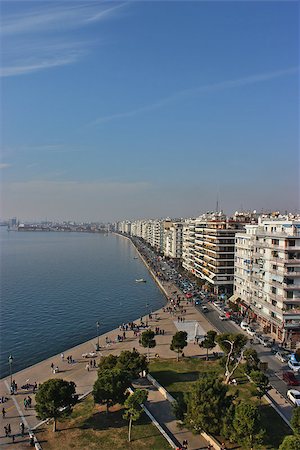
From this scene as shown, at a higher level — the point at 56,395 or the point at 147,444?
the point at 56,395

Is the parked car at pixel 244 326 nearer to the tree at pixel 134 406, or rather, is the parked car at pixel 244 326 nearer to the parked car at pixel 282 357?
the parked car at pixel 282 357

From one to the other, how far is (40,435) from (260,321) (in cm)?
3067

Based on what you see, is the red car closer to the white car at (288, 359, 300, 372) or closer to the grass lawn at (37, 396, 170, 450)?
the white car at (288, 359, 300, 372)

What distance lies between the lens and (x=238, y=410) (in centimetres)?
2059

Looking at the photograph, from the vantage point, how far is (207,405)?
2172 centimetres

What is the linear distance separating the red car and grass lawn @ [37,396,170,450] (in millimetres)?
12180

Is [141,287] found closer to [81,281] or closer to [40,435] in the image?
[81,281]

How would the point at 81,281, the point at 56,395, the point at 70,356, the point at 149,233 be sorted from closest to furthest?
1. the point at 56,395
2. the point at 70,356
3. the point at 81,281
4. the point at 149,233

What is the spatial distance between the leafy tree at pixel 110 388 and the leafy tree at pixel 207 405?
455 cm

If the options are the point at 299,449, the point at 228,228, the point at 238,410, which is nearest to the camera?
the point at 299,449

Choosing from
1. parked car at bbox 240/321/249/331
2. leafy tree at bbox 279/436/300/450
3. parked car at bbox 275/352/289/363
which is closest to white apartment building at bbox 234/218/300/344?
parked car at bbox 240/321/249/331

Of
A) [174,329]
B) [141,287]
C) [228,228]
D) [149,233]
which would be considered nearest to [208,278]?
[228,228]

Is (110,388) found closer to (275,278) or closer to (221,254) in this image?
(275,278)

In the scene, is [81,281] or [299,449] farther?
[81,281]
